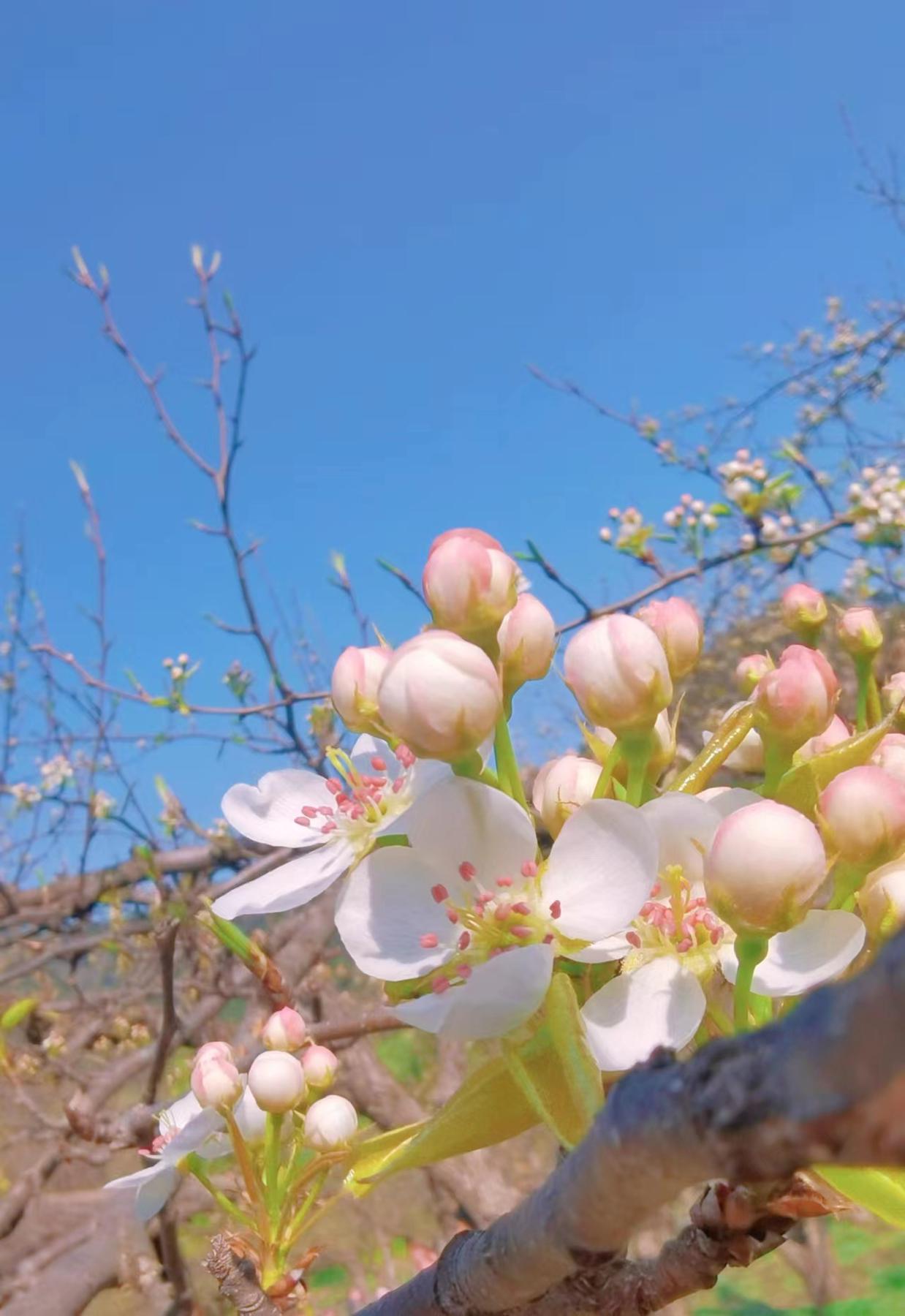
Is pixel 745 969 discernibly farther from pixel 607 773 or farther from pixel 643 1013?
pixel 607 773

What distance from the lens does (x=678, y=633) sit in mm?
835

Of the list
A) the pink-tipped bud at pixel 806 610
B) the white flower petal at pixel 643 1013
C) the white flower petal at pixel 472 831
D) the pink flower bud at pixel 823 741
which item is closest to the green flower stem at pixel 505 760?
the white flower petal at pixel 472 831

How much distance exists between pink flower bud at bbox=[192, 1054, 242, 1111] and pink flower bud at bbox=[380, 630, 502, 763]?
414mm

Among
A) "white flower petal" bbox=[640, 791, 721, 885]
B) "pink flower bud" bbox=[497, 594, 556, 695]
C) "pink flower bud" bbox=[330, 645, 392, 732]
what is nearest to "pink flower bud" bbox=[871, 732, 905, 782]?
"white flower petal" bbox=[640, 791, 721, 885]

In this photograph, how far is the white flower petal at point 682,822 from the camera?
2.33ft

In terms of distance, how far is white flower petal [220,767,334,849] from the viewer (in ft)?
3.12

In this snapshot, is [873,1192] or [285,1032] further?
[285,1032]

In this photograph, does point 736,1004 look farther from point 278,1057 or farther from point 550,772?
point 278,1057

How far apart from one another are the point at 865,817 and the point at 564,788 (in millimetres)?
217

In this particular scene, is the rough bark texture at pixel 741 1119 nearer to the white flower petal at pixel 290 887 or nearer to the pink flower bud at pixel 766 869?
the pink flower bud at pixel 766 869

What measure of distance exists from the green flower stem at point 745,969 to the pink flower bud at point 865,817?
101 mm

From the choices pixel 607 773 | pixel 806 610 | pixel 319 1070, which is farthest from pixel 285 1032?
pixel 806 610

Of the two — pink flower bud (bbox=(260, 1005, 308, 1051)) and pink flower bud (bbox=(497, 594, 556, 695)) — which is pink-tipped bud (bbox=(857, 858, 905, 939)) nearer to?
pink flower bud (bbox=(497, 594, 556, 695))

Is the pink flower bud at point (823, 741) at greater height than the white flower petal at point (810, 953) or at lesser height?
greater
